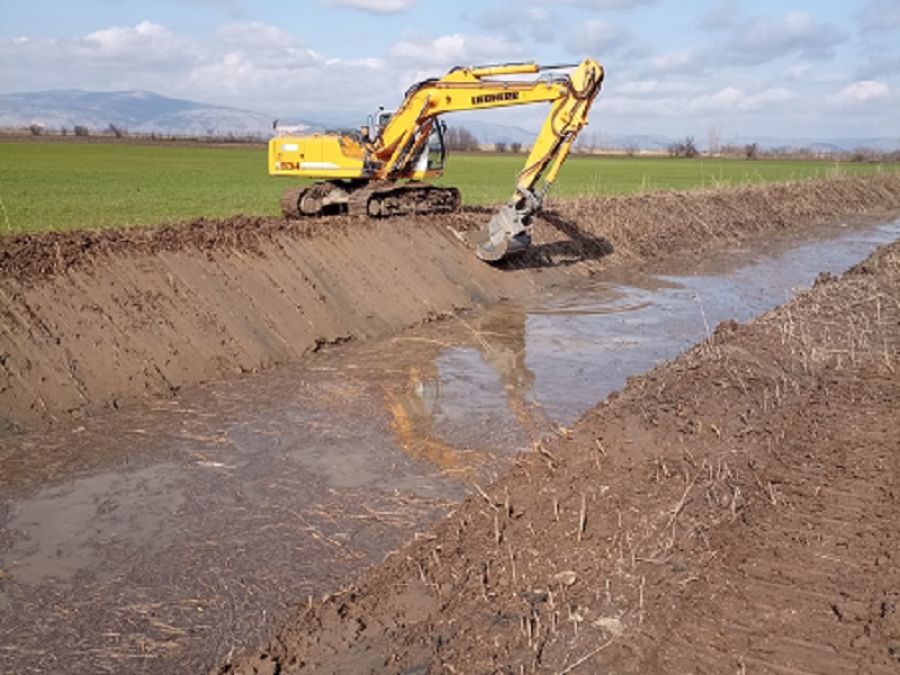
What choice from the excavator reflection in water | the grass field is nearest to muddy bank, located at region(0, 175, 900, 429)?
the excavator reflection in water

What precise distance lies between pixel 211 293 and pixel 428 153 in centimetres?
798

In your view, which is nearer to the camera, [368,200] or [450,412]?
[450,412]

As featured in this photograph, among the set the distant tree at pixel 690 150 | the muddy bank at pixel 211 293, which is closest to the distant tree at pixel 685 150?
the distant tree at pixel 690 150

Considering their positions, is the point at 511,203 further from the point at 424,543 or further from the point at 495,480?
the point at 424,543

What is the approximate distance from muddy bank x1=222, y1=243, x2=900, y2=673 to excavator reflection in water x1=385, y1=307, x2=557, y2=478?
906 millimetres

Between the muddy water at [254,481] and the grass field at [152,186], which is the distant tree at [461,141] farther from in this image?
the muddy water at [254,481]

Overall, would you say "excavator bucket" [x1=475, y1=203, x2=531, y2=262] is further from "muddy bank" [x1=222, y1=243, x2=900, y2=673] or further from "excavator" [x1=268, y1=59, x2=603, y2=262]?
"muddy bank" [x1=222, y1=243, x2=900, y2=673]

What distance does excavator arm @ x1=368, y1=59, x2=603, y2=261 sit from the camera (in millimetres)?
16047

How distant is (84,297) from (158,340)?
1.10 meters

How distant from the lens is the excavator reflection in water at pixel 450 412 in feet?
28.7

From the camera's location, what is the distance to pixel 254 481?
26.2ft

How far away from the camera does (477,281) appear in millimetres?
17906

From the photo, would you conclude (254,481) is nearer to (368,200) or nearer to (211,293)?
(211,293)

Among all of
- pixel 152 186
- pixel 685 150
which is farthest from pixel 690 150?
pixel 152 186
